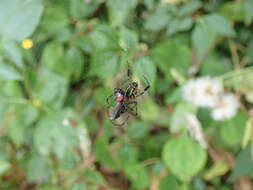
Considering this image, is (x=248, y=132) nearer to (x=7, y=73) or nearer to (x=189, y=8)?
(x=189, y=8)

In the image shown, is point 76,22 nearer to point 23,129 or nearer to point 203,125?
point 23,129

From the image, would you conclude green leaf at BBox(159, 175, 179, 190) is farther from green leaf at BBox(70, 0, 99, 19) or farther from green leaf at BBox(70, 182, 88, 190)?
green leaf at BBox(70, 0, 99, 19)

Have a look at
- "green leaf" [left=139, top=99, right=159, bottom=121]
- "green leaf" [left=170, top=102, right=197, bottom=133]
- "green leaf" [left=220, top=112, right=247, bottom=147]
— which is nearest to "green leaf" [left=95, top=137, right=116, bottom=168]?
"green leaf" [left=139, top=99, right=159, bottom=121]

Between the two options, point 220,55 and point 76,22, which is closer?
point 76,22

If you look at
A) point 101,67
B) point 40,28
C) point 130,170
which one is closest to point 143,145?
point 130,170

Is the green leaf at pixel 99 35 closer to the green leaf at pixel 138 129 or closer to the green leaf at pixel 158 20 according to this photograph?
the green leaf at pixel 158 20
